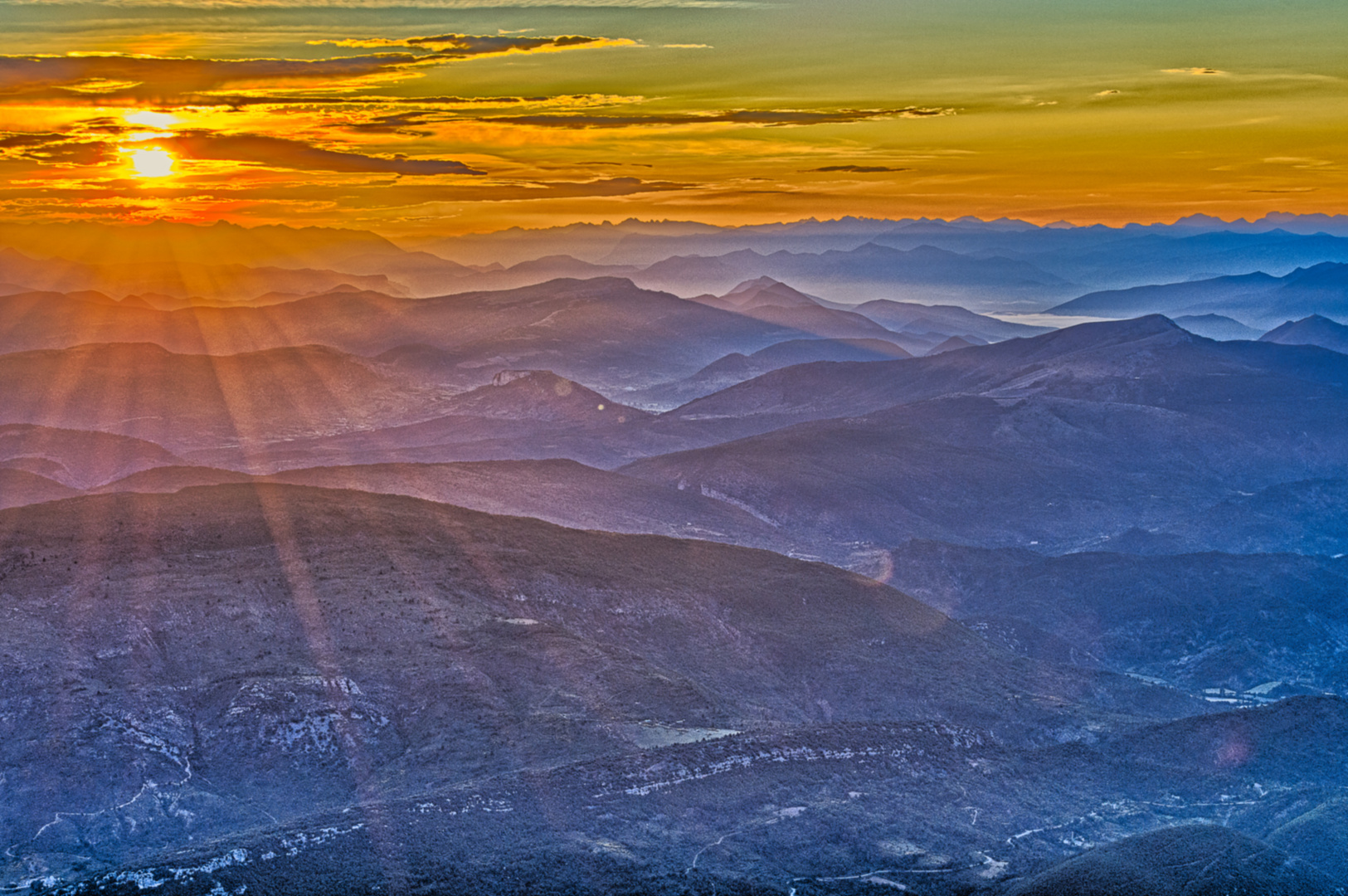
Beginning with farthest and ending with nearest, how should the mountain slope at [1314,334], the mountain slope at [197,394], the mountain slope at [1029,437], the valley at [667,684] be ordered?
the mountain slope at [1314,334] → the mountain slope at [197,394] → the mountain slope at [1029,437] → the valley at [667,684]

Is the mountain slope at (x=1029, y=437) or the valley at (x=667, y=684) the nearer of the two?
the valley at (x=667, y=684)

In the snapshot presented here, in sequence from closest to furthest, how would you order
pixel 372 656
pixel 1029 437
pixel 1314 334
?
pixel 372 656
pixel 1029 437
pixel 1314 334

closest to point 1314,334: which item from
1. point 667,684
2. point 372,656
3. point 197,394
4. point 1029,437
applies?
point 1029,437

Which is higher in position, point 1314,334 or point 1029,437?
point 1029,437

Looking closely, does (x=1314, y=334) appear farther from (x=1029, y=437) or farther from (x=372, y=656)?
(x=372, y=656)

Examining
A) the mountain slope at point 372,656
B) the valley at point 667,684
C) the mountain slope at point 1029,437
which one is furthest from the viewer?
the mountain slope at point 1029,437

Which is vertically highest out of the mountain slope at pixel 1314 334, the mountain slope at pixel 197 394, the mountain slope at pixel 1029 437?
the mountain slope at pixel 197 394

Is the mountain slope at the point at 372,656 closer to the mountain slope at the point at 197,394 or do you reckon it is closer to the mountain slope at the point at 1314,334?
the mountain slope at the point at 197,394

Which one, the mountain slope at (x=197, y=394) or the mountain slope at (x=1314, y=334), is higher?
the mountain slope at (x=197, y=394)

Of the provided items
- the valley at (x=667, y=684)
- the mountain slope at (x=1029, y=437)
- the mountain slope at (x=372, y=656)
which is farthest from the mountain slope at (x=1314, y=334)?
the mountain slope at (x=372, y=656)

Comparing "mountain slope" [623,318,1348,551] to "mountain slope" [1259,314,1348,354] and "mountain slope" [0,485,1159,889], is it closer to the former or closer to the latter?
"mountain slope" [1259,314,1348,354]

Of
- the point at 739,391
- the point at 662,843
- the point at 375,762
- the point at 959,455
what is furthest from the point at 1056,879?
the point at 739,391
